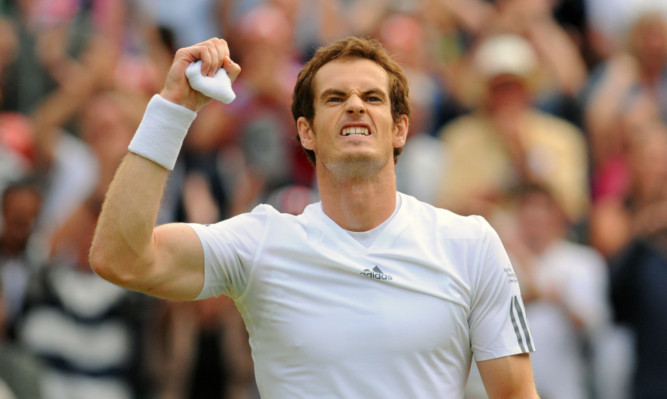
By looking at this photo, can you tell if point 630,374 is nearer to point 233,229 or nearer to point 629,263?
point 629,263

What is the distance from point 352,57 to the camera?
416 centimetres

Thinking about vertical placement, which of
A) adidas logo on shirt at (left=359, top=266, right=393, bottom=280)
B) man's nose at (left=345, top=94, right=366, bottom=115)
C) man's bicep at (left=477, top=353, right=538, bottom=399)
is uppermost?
man's nose at (left=345, top=94, right=366, bottom=115)

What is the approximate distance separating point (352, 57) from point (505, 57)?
4211 millimetres

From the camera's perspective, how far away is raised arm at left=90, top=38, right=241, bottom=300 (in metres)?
3.65

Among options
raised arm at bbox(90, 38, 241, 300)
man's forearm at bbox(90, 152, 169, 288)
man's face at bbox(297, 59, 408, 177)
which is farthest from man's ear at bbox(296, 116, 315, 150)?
man's forearm at bbox(90, 152, 169, 288)

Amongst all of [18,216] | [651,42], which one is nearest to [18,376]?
[18,216]

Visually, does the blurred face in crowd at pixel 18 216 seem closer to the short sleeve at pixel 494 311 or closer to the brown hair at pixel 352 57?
the brown hair at pixel 352 57

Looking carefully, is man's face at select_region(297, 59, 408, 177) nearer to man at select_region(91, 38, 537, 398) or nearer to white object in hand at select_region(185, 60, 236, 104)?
man at select_region(91, 38, 537, 398)

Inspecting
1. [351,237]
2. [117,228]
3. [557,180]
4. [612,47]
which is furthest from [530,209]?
[117,228]

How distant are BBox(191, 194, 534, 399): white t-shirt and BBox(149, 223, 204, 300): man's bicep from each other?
33 mm

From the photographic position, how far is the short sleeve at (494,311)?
389 cm

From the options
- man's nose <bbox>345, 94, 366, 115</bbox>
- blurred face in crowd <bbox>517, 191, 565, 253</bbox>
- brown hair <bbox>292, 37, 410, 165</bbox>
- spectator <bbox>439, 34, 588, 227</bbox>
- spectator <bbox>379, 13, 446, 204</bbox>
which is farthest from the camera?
spectator <bbox>379, 13, 446, 204</bbox>

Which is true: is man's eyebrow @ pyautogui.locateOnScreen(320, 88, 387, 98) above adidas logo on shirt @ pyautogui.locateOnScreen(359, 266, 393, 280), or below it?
above

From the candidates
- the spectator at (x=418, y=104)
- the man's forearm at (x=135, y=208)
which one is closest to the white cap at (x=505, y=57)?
the spectator at (x=418, y=104)
